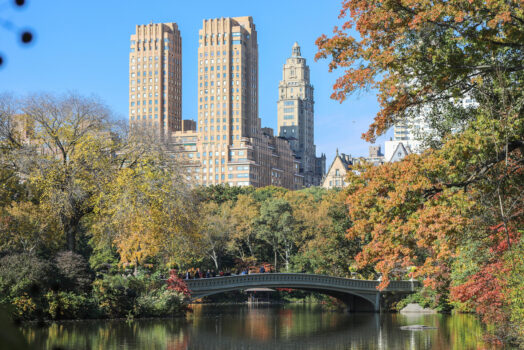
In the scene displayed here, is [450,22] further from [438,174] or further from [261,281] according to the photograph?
[261,281]

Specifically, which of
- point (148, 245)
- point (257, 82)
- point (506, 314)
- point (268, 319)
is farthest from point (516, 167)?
point (257, 82)

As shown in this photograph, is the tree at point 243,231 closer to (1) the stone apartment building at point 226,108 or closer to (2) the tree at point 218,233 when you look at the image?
(2) the tree at point 218,233

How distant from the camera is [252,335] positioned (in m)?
36.3

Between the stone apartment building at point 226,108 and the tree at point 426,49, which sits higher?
the stone apartment building at point 226,108

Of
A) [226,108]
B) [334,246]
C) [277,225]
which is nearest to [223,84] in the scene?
[226,108]

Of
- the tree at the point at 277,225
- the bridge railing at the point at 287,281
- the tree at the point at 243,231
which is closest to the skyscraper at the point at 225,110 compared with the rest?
the tree at the point at 243,231

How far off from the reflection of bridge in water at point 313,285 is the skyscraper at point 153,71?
132m

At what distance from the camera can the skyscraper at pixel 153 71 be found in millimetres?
183500

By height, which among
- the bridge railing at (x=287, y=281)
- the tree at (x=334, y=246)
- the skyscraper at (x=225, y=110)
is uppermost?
the skyscraper at (x=225, y=110)

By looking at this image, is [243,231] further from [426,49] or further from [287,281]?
[426,49]

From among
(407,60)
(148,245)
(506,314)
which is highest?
(407,60)

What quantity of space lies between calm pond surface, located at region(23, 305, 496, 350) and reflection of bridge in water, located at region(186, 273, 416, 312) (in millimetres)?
2768

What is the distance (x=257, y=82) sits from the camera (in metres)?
181

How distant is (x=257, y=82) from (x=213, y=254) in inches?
4370
